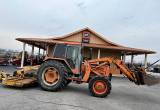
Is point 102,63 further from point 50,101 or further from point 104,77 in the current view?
point 50,101

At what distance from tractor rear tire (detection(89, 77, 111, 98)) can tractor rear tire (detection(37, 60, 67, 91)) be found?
1.34 metres

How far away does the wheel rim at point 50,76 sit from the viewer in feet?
44.9

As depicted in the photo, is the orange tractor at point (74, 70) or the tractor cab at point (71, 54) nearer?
the orange tractor at point (74, 70)

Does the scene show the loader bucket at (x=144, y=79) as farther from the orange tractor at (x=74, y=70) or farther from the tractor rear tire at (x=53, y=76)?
the tractor rear tire at (x=53, y=76)

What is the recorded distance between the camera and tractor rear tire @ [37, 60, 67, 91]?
44.0 feet

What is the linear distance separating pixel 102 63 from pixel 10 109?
6.39 meters

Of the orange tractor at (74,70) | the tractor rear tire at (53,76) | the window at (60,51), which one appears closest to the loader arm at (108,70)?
the orange tractor at (74,70)

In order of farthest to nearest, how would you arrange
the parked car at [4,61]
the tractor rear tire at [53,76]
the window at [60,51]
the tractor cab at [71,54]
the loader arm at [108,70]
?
the parked car at [4,61], the window at [60,51], the tractor cab at [71,54], the loader arm at [108,70], the tractor rear tire at [53,76]

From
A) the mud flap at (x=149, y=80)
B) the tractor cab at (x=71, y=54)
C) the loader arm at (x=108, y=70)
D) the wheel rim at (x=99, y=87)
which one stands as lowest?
the wheel rim at (x=99, y=87)

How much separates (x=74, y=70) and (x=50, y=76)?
1.18 metres

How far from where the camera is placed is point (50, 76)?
→ 1389 centimetres

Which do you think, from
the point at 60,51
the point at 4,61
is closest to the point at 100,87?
the point at 60,51

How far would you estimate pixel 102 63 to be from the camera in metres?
14.0

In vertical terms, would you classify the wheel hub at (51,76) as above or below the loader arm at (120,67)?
below
